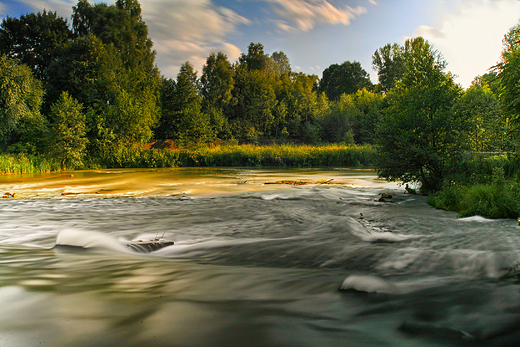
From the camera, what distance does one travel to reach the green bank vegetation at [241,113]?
12.3 m

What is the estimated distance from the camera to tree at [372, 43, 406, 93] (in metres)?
74.5

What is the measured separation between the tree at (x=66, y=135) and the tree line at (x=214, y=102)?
96 mm

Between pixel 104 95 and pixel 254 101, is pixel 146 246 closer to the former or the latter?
pixel 104 95

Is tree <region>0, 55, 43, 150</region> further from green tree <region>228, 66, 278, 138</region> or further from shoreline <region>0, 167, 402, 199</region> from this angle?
green tree <region>228, 66, 278, 138</region>

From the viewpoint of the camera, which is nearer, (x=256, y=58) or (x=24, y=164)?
(x=24, y=164)

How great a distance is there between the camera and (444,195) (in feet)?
34.7

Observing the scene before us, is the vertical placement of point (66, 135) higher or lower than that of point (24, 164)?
higher

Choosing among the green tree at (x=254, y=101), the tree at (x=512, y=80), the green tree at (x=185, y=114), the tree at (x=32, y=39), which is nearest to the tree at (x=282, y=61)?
the green tree at (x=254, y=101)

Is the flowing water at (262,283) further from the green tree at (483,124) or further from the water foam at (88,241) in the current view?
the green tree at (483,124)

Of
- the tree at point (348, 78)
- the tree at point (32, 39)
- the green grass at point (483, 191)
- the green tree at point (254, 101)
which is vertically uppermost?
the tree at point (348, 78)

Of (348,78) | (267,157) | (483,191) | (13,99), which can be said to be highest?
(348,78)

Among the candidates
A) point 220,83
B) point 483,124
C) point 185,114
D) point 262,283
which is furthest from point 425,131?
point 220,83

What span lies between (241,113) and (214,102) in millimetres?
5598

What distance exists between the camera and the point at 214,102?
57.3m
